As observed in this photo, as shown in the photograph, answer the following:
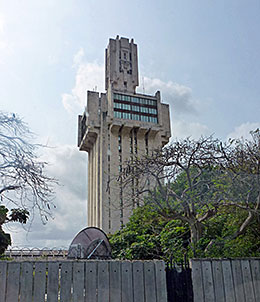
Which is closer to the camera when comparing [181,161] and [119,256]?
[181,161]

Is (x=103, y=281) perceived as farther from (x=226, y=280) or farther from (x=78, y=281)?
(x=226, y=280)

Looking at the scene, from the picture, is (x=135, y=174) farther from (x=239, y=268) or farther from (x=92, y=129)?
(x=92, y=129)

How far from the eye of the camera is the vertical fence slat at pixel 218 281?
471 cm

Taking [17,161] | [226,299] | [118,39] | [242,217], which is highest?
[118,39]

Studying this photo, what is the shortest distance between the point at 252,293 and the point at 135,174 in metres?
4.80

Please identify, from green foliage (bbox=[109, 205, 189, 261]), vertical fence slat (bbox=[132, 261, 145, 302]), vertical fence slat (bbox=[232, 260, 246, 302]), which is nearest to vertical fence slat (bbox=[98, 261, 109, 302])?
vertical fence slat (bbox=[132, 261, 145, 302])

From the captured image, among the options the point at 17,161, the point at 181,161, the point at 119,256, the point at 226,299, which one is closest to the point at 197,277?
the point at 226,299

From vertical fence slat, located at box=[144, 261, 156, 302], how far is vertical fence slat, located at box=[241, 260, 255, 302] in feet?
4.97

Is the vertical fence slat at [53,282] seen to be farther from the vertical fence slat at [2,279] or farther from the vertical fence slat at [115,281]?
the vertical fence slat at [115,281]

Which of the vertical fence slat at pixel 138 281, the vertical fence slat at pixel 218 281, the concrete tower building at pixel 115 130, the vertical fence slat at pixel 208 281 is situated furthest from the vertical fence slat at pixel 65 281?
the concrete tower building at pixel 115 130

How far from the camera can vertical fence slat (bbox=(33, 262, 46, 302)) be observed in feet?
13.6

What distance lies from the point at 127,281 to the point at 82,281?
65cm

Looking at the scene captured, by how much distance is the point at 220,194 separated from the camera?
318 inches

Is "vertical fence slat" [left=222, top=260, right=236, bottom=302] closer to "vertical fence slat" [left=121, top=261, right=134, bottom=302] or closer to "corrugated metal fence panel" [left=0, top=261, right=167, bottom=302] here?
"corrugated metal fence panel" [left=0, top=261, right=167, bottom=302]
